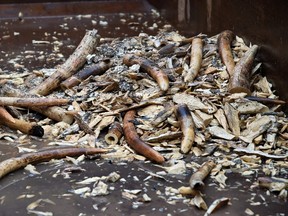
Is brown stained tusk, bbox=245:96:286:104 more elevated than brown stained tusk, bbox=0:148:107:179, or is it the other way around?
brown stained tusk, bbox=245:96:286:104

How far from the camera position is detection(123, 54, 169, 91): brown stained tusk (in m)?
4.82

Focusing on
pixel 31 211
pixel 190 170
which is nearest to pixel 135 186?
pixel 190 170

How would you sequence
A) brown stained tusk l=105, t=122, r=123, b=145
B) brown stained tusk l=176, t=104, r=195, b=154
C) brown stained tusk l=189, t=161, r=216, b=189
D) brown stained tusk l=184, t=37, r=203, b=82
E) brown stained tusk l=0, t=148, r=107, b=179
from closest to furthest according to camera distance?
1. brown stained tusk l=189, t=161, r=216, b=189
2. brown stained tusk l=0, t=148, r=107, b=179
3. brown stained tusk l=176, t=104, r=195, b=154
4. brown stained tusk l=105, t=122, r=123, b=145
5. brown stained tusk l=184, t=37, r=203, b=82

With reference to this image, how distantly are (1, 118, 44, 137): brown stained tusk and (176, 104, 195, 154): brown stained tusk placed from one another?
104 centimetres

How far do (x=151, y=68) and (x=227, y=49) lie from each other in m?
0.73

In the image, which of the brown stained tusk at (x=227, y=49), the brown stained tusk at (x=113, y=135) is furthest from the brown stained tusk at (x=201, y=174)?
the brown stained tusk at (x=227, y=49)

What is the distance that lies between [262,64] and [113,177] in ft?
6.72

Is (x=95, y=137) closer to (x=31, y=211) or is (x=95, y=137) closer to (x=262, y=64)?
(x=31, y=211)

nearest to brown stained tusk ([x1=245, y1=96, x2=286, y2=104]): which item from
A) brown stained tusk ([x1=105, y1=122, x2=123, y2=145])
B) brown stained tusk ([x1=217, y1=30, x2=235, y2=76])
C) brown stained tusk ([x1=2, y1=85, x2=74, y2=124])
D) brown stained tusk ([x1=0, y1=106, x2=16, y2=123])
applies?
brown stained tusk ([x1=217, y1=30, x2=235, y2=76])

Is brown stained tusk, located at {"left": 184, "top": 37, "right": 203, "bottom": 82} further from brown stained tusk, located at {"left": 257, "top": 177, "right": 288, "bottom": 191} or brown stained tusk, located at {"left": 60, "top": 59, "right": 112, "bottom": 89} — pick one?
brown stained tusk, located at {"left": 257, "top": 177, "right": 288, "bottom": 191}

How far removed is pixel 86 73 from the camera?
5.36 metres

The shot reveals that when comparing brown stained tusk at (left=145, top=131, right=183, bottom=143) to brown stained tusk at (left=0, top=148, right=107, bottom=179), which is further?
brown stained tusk at (left=145, top=131, right=183, bottom=143)

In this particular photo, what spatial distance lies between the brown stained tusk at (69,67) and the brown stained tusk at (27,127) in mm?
614

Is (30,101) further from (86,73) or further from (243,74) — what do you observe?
(243,74)
